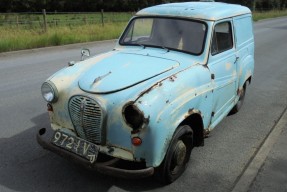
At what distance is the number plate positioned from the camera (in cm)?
378

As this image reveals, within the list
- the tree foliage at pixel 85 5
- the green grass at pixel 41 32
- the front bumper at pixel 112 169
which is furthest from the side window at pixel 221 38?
the tree foliage at pixel 85 5

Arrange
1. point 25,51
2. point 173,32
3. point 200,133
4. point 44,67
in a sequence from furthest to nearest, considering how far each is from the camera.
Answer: point 25,51
point 44,67
point 173,32
point 200,133

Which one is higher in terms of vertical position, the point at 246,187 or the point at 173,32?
the point at 173,32

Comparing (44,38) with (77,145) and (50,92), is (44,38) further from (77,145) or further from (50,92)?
(77,145)

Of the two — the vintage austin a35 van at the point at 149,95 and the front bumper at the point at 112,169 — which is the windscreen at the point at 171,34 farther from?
the front bumper at the point at 112,169

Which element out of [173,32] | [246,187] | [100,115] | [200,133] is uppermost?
[173,32]

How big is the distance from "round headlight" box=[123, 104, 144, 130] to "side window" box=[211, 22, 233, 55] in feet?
6.04

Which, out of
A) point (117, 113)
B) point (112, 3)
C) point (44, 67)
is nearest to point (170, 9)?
point (117, 113)

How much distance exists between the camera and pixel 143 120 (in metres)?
3.52

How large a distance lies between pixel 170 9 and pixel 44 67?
6332 mm

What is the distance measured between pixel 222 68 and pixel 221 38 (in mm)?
494

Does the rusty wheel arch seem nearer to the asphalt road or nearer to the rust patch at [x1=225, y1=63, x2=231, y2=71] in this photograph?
the asphalt road

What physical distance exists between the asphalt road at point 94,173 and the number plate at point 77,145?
18.9 inches

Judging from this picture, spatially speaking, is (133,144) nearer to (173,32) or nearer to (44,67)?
(173,32)
